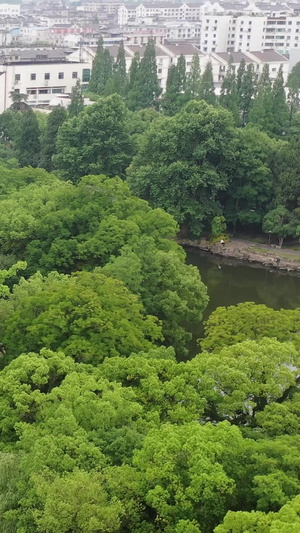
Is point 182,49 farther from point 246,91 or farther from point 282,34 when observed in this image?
point 246,91

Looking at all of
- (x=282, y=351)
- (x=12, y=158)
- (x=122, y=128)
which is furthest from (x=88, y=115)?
(x=282, y=351)

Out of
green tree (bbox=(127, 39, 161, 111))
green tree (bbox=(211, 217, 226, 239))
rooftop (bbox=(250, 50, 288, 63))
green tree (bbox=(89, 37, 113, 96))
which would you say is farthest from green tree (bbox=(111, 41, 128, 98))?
rooftop (bbox=(250, 50, 288, 63))

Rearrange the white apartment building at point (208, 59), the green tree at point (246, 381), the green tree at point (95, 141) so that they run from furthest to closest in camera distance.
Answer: the white apartment building at point (208, 59) < the green tree at point (95, 141) < the green tree at point (246, 381)

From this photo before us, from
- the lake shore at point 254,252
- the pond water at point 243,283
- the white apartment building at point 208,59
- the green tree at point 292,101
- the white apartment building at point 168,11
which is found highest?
the white apartment building at point 168,11

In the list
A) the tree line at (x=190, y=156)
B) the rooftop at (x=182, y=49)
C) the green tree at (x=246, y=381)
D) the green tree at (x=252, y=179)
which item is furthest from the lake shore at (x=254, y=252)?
the rooftop at (x=182, y=49)

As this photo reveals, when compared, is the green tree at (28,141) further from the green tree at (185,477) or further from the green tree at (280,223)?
the green tree at (185,477)

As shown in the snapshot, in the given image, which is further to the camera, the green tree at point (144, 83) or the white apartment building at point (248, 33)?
the white apartment building at point (248, 33)
